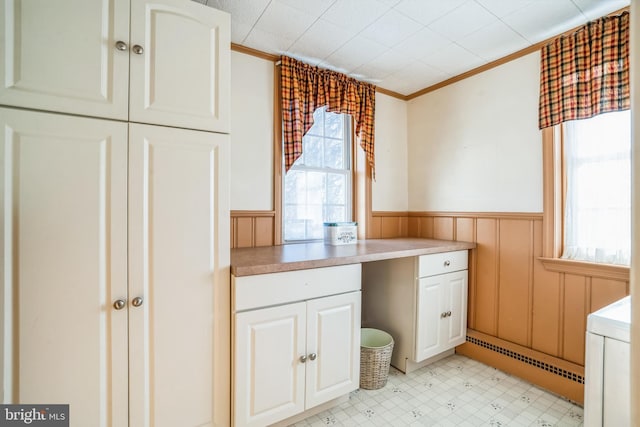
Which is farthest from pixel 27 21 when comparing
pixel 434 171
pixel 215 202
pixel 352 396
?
pixel 434 171

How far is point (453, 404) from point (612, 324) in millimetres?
1086

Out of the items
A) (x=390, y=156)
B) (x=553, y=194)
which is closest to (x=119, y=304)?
(x=390, y=156)

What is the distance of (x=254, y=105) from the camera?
7.02ft

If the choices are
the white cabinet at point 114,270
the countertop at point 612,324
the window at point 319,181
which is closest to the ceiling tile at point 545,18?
the window at point 319,181

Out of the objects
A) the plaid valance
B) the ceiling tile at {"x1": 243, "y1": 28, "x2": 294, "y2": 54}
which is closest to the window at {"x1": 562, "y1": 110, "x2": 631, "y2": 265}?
the plaid valance

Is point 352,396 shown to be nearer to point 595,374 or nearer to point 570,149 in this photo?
point 595,374

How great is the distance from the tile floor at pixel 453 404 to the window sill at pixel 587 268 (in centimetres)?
80

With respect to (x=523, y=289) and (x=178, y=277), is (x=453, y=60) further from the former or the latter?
(x=178, y=277)

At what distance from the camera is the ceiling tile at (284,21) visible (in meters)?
1.71

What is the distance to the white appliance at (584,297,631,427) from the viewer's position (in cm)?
104

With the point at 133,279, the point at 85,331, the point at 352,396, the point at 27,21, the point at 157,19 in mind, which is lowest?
the point at 352,396

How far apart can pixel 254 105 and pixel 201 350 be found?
5.24ft

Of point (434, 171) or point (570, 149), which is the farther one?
point (434, 171)

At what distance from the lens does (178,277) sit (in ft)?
4.28
